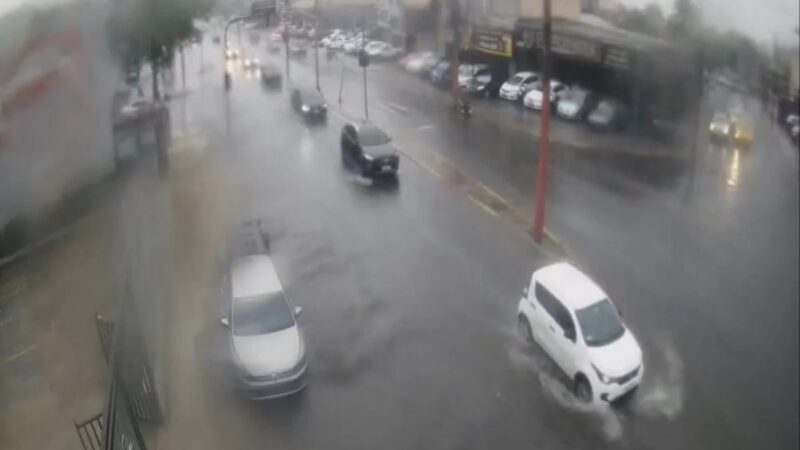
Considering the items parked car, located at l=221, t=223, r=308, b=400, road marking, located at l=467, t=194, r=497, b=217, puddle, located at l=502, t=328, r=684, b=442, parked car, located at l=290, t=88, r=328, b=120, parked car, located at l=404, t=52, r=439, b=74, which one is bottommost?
puddle, located at l=502, t=328, r=684, b=442

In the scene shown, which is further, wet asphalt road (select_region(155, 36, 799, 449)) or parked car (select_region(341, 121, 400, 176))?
parked car (select_region(341, 121, 400, 176))

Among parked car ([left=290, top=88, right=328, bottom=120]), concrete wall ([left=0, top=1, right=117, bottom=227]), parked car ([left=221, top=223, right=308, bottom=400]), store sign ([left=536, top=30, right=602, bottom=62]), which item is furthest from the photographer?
store sign ([left=536, top=30, right=602, bottom=62])

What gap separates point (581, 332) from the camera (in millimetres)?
2076

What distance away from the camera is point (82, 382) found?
1895 millimetres

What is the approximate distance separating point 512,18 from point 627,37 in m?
0.31

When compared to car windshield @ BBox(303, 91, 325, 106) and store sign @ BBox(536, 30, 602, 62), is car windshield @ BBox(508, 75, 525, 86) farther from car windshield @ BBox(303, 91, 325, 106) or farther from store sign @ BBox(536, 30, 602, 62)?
car windshield @ BBox(303, 91, 325, 106)

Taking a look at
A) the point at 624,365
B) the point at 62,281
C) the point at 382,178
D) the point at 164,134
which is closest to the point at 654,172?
the point at 624,365

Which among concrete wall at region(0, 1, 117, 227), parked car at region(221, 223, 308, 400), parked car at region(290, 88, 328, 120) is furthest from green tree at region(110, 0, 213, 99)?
parked car at region(221, 223, 308, 400)

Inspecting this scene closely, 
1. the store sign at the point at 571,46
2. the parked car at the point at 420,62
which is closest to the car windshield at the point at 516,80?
the store sign at the point at 571,46

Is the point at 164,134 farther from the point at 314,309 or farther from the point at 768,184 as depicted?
the point at 768,184

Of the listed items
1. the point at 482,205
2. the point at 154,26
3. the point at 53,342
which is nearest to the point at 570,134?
the point at 482,205

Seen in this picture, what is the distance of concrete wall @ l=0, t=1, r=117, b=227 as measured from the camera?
1566 millimetres

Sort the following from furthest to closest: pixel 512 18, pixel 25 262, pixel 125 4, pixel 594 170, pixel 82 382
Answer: pixel 594 170 → pixel 512 18 → pixel 82 382 → pixel 25 262 → pixel 125 4

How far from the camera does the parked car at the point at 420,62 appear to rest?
2012mm
